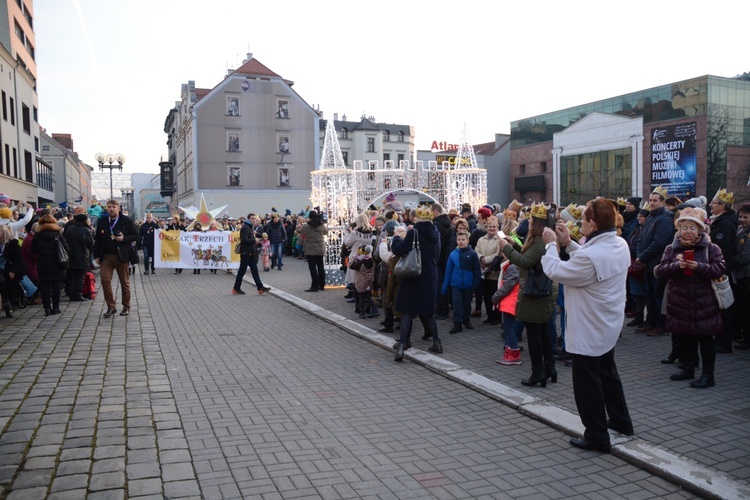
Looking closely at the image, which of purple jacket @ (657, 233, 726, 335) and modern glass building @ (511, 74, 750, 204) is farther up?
modern glass building @ (511, 74, 750, 204)

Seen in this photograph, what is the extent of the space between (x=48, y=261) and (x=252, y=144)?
4101cm

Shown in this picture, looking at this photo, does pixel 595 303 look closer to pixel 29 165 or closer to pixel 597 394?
pixel 597 394

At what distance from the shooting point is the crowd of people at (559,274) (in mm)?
4762

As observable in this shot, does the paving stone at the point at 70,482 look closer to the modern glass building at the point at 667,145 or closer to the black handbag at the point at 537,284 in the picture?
the black handbag at the point at 537,284

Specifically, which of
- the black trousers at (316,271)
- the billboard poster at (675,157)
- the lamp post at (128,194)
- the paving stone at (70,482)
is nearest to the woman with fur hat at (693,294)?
the paving stone at (70,482)

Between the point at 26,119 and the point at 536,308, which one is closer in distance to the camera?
the point at 536,308

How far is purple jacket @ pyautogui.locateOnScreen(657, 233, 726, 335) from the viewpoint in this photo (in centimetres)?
627

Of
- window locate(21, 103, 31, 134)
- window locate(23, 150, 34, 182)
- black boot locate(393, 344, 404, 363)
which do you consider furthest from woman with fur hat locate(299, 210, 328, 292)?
window locate(21, 103, 31, 134)

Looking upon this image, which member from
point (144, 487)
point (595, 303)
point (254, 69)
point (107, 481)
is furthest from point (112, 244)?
point (254, 69)

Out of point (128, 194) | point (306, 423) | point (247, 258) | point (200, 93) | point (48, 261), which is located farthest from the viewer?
point (200, 93)

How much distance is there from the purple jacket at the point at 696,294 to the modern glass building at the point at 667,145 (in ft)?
157

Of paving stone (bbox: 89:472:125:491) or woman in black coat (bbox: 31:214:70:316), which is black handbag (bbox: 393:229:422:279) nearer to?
paving stone (bbox: 89:472:125:491)

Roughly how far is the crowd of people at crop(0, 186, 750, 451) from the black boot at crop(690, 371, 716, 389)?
0.04ft

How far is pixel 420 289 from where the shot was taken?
26.2ft
